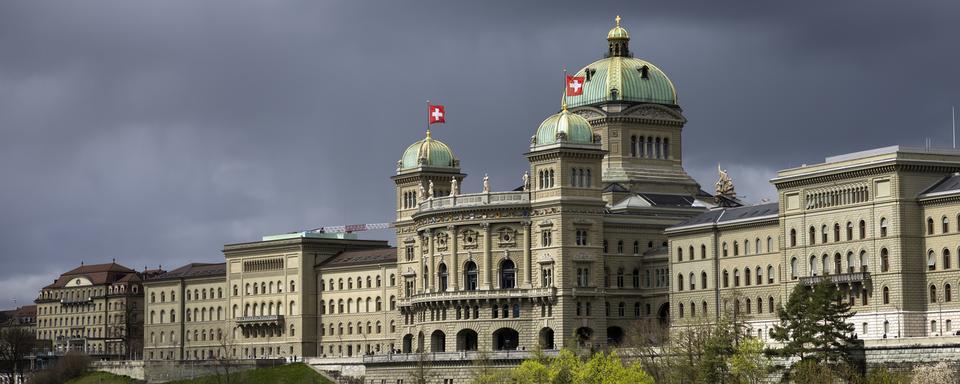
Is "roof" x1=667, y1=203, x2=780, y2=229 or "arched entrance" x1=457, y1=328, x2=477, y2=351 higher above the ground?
"roof" x1=667, y1=203, x2=780, y2=229

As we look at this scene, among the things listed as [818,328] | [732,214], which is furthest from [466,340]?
[818,328]

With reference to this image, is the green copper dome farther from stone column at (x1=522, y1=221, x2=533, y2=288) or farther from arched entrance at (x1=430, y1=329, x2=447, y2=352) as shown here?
arched entrance at (x1=430, y1=329, x2=447, y2=352)

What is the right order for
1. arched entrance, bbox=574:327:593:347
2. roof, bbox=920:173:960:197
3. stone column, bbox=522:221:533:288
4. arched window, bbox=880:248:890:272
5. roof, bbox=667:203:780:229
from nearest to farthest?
roof, bbox=920:173:960:197, arched window, bbox=880:248:890:272, roof, bbox=667:203:780:229, arched entrance, bbox=574:327:593:347, stone column, bbox=522:221:533:288

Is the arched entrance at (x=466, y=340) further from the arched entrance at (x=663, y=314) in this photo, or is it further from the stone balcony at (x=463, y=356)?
the arched entrance at (x=663, y=314)

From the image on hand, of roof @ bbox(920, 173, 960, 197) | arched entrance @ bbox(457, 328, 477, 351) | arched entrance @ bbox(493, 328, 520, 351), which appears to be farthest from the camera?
arched entrance @ bbox(457, 328, 477, 351)

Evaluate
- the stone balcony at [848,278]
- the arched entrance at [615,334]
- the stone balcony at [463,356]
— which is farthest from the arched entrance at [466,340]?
the stone balcony at [848,278]

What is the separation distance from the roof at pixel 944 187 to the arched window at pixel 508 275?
160 feet

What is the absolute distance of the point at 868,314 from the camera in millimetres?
161750

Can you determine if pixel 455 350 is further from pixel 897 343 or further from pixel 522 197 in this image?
pixel 897 343

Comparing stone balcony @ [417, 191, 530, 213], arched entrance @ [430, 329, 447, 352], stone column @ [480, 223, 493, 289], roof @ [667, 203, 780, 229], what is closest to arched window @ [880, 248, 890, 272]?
roof @ [667, 203, 780, 229]

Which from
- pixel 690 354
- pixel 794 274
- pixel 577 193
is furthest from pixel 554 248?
pixel 690 354

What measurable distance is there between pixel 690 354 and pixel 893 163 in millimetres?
23114

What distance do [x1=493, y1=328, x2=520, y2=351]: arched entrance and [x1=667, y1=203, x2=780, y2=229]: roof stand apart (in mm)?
18883

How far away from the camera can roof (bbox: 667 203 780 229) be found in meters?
179
